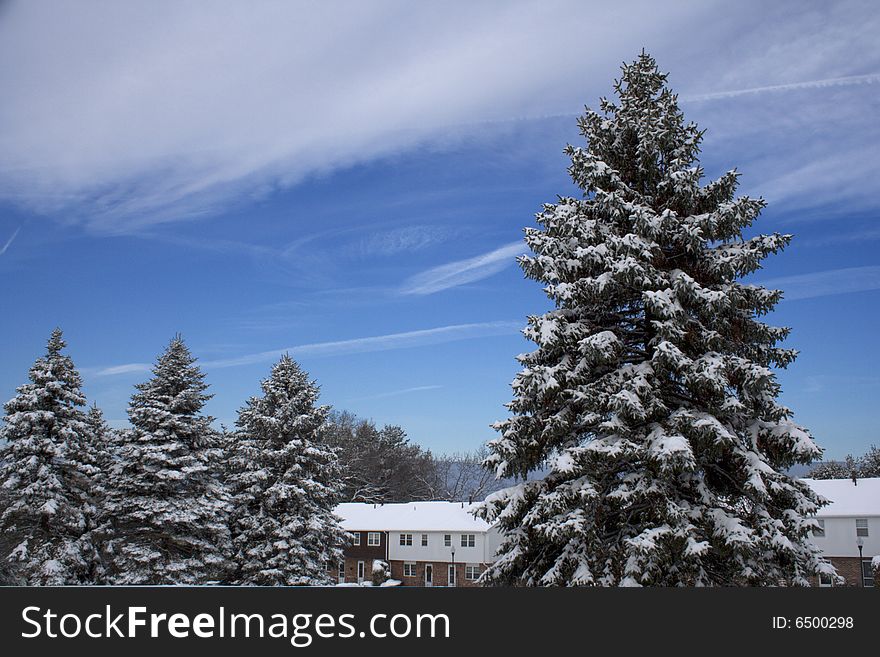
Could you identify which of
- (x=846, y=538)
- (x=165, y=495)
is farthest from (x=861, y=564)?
(x=165, y=495)

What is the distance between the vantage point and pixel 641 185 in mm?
13078

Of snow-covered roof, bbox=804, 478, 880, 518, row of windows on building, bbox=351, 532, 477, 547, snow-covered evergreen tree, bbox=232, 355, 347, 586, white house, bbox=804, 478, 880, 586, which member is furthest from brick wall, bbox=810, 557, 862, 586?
snow-covered evergreen tree, bbox=232, 355, 347, 586

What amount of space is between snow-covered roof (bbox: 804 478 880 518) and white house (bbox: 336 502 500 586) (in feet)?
A: 61.9

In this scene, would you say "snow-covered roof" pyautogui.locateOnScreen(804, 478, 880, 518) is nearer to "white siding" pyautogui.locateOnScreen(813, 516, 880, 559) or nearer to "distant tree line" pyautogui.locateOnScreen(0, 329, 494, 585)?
"white siding" pyautogui.locateOnScreen(813, 516, 880, 559)

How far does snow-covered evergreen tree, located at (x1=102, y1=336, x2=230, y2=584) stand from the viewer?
2355 cm

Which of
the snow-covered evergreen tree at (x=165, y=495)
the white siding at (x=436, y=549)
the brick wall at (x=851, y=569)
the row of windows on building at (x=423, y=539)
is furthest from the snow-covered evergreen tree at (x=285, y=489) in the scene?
the brick wall at (x=851, y=569)

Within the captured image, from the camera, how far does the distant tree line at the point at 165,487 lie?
23.0 metres

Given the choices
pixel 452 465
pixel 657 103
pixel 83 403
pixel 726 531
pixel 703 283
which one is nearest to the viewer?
pixel 726 531

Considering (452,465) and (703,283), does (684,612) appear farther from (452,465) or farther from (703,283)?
(452,465)

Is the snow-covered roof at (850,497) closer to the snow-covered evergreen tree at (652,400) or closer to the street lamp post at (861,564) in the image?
the street lamp post at (861,564)

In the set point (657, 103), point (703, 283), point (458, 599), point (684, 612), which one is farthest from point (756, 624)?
point (657, 103)

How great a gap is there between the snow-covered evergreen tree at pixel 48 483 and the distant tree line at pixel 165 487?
0.15ft

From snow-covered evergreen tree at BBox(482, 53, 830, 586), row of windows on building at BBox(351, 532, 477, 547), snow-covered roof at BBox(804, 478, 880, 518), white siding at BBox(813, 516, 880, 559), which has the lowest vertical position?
row of windows on building at BBox(351, 532, 477, 547)

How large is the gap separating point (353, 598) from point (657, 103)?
10.8 m
